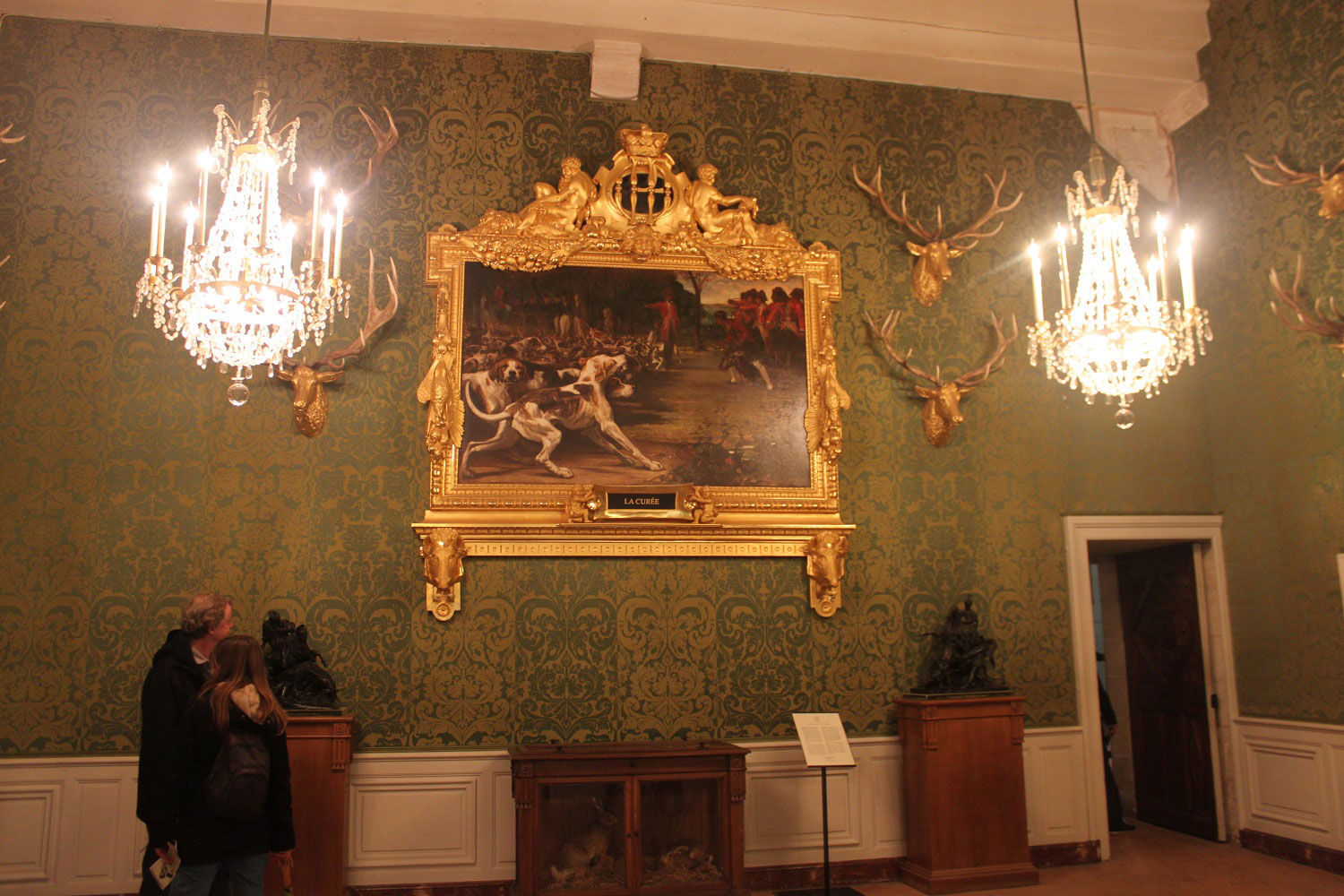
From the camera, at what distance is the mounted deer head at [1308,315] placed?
654cm

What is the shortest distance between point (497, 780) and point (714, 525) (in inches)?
90.2

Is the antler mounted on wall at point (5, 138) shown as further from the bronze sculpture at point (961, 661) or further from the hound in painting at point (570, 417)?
the bronze sculpture at point (961, 661)

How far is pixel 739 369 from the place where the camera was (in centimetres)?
742

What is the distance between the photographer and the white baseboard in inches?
245

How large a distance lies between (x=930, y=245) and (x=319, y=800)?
5859 mm

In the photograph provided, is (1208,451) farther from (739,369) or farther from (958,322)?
(739,369)

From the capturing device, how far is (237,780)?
3842mm

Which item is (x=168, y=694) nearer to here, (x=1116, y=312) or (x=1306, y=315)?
(x=1116, y=312)

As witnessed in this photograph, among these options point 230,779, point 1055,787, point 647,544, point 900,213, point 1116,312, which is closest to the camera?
point 230,779

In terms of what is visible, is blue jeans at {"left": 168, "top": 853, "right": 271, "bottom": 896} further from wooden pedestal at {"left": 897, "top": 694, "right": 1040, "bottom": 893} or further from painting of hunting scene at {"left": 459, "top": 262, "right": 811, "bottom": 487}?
wooden pedestal at {"left": 897, "top": 694, "right": 1040, "bottom": 893}

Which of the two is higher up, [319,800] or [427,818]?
[319,800]

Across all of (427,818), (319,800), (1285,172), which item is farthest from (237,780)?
(1285,172)

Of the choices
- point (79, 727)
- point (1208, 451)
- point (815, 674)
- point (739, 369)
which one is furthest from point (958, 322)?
point (79, 727)

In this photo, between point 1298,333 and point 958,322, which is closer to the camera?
point 1298,333
